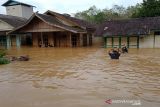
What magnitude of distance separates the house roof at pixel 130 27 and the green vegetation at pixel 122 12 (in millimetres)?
4601

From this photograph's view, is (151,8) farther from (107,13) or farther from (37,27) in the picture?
(107,13)

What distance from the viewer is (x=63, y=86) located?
30.6 feet

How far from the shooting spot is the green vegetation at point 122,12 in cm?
3080

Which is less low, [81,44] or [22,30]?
[22,30]

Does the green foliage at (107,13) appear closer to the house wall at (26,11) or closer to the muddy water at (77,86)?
the house wall at (26,11)

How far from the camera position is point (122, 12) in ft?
174

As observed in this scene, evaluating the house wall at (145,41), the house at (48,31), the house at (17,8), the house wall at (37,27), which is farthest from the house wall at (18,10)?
the house wall at (145,41)

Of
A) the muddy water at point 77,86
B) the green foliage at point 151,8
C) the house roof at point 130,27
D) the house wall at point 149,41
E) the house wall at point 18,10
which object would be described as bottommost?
the muddy water at point 77,86

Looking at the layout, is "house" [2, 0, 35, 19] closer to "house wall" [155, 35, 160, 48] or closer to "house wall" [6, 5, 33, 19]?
"house wall" [6, 5, 33, 19]

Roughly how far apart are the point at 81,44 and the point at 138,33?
27.8ft

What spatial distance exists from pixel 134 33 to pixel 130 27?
4.69 ft

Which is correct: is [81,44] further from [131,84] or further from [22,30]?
[131,84]

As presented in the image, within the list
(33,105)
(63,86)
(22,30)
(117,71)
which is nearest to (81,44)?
(22,30)

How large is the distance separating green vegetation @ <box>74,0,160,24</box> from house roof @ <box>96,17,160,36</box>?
4601 mm
